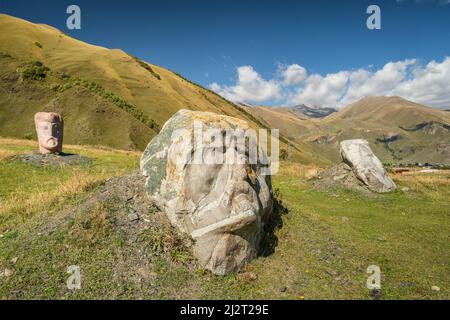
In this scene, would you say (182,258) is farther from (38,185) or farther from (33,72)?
(33,72)

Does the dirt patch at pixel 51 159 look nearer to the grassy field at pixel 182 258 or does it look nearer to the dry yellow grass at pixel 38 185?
the dry yellow grass at pixel 38 185

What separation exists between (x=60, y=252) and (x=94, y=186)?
18.0ft

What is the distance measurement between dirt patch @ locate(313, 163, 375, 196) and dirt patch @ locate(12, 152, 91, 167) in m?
18.5

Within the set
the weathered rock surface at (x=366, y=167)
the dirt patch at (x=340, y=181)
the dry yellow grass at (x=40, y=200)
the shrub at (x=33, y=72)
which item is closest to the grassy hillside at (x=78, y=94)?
the shrub at (x=33, y=72)

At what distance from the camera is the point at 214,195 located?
35.5 feet

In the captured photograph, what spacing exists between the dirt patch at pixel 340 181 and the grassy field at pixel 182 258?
736cm

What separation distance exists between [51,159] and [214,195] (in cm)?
1929

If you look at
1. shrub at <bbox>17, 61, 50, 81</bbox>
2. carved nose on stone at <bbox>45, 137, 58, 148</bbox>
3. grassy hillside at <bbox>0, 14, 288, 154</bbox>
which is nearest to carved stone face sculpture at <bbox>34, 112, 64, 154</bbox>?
carved nose on stone at <bbox>45, 137, 58, 148</bbox>

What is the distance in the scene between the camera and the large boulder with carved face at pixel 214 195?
413 inches

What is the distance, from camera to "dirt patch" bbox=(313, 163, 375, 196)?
80.0ft

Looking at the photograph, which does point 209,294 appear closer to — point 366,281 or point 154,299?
point 154,299

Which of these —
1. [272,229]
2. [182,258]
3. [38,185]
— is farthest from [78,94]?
[182,258]

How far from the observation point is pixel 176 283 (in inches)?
386
